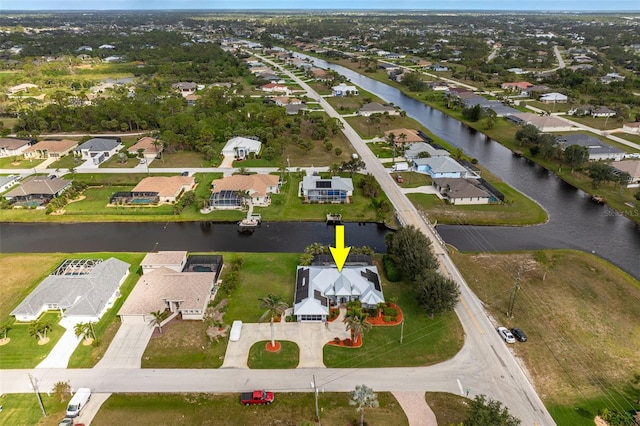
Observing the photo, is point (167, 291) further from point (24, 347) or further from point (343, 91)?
point (343, 91)

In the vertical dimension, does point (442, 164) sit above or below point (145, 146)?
below

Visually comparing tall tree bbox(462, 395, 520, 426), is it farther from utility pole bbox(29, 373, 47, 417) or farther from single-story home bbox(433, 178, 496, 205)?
single-story home bbox(433, 178, 496, 205)

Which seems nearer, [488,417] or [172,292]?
[488,417]

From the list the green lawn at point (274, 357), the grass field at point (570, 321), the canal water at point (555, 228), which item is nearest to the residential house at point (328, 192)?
the canal water at point (555, 228)

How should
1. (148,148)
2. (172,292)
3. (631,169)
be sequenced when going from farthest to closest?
(148,148), (631,169), (172,292)

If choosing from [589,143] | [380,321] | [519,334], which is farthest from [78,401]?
[589,143]
